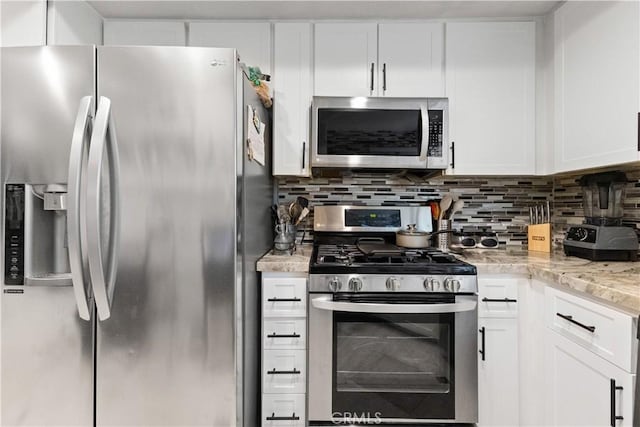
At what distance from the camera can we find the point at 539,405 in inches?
62.8

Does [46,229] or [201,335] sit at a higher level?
[46,229]

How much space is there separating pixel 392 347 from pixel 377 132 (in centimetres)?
105

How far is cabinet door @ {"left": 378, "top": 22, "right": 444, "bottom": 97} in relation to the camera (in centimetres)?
203

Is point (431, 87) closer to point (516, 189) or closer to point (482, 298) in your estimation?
point (516, 189)

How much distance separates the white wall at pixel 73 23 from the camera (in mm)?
1684

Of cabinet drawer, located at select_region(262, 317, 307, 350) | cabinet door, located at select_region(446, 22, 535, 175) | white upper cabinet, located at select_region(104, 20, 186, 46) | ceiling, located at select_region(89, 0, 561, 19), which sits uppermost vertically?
ceiling, located at select_region(89, 0, 561, 19)

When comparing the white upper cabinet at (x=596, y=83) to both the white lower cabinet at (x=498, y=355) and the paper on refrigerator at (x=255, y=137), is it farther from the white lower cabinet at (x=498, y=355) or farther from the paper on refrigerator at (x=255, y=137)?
the paper on refrigerator at (x=255, y=137)

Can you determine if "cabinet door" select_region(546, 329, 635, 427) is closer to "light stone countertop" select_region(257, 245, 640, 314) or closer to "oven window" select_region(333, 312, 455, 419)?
"light stone countertop" select_region(257, 245, 640, 314)

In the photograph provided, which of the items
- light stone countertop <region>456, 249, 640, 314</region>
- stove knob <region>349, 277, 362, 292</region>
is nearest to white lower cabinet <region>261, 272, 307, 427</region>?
stove knob <region>349, 277, 362, 292</region>

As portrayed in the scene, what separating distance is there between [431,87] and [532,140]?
2.06 ft

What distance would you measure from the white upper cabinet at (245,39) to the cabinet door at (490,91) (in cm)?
100

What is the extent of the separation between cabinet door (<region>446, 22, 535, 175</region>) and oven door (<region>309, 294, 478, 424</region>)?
34.8 inches

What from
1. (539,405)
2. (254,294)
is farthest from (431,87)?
(539,405)

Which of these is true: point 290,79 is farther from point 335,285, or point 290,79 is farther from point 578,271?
point 578,271
